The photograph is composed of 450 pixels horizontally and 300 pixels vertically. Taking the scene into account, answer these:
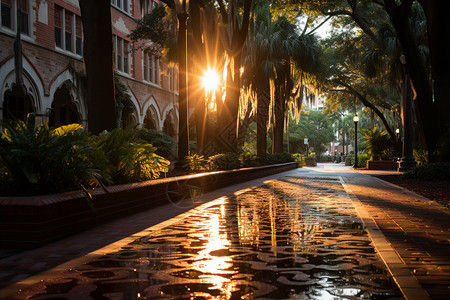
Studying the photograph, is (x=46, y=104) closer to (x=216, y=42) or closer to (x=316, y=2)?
(x=216, y=42)

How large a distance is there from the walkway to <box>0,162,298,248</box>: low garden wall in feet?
0.68

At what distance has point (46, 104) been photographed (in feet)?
82.9

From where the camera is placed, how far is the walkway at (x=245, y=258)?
13.5 feet

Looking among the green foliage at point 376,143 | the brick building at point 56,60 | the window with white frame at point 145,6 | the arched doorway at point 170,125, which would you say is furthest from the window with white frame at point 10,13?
the green foliage at point 376,143

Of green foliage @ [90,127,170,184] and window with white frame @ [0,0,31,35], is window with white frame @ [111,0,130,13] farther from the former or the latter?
green foliage @ [90,127,170,184]

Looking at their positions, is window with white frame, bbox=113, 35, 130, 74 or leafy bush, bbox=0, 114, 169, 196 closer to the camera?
leafy bush, bbox=0, 114, 169, 196

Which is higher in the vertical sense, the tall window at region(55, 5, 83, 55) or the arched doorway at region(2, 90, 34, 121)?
the tall window at region(55, 5, 83, 55)

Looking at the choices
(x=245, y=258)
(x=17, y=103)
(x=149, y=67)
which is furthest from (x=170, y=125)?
(x=245, y=258)

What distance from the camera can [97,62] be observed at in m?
11.4

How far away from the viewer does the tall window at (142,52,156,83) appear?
38.9m

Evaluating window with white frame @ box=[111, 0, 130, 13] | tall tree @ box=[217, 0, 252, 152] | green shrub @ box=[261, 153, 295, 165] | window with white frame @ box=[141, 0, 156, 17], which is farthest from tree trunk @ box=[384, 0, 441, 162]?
window with white frame @ box=[111, 0, 130, 13]

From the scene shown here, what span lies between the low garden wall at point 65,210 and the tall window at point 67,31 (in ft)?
66.4

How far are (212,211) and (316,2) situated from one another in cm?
1744

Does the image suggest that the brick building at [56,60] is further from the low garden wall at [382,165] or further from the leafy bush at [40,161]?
the low garden wall at [382,165]
